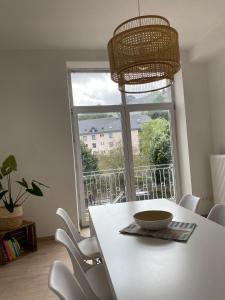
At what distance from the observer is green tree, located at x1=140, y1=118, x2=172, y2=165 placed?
478 cm

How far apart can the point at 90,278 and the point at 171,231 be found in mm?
616

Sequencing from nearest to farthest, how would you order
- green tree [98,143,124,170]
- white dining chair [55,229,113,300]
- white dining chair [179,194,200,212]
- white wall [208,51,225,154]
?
white dining chair [55,229,113,300]
white dining chair [179,194,200,212]
white wall [208,51,225,154]
green tree [98,143,124,170]

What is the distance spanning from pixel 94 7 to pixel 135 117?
2067mm

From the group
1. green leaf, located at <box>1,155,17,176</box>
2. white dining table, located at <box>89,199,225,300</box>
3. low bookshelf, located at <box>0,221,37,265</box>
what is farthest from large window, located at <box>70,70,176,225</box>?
white dining table, located at <box>89,199,225,300</box>

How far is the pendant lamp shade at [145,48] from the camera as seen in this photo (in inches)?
73.1

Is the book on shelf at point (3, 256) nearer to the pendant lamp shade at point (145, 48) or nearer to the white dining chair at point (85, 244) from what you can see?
the white dining chair at point (85, 244)

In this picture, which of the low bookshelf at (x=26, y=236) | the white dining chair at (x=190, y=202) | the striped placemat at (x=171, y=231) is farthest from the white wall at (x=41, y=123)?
the striped placemat at (x=171, y=231)

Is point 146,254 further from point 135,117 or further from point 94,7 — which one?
point 135,117

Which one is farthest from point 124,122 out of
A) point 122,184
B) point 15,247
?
point 15,247

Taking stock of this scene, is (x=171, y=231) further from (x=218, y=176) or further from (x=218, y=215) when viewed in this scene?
(x=218, y=176)

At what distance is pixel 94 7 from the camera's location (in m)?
3.05

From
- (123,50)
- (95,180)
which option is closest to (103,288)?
(123,50)

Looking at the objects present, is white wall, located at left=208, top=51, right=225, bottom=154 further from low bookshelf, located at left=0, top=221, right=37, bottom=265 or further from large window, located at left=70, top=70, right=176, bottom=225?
low bookshelf, located at left=0, top=221, right=37, bottom=265

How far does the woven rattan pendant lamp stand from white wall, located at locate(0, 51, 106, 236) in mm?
2248
